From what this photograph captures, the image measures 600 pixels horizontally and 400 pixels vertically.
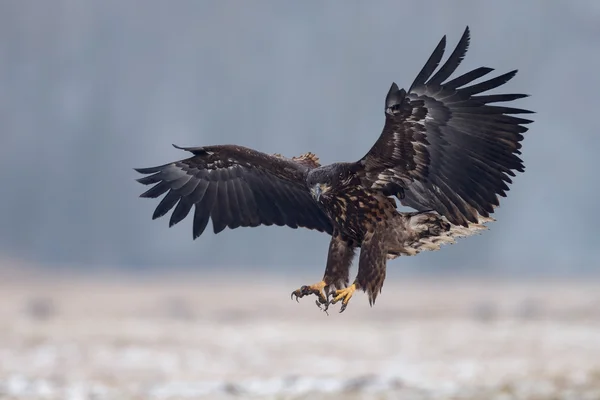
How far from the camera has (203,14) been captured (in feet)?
322

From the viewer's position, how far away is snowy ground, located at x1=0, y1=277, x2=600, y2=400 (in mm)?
20734

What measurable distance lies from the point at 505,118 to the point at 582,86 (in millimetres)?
82427

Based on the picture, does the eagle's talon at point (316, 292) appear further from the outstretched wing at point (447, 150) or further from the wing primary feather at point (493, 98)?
the wing primary feather at point (493, 98)

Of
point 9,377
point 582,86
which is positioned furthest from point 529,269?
point 9,377

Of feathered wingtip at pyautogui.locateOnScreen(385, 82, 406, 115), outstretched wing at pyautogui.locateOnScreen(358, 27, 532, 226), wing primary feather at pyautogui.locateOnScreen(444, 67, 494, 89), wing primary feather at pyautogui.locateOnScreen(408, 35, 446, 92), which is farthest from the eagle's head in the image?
wing primary feather at pyautogui.locateOnScreen(444, 67, 494, 89)

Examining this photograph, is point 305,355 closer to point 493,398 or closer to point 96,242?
point 493,398

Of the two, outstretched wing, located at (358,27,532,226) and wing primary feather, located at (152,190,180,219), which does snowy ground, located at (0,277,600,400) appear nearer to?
wing primary feather, located at (152,190,180,219)

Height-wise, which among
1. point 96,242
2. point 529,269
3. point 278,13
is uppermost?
point 278,13

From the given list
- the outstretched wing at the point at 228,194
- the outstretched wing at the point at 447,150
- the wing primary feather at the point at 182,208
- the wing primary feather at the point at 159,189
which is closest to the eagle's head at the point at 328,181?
the outstretched wing at the point at 447,150

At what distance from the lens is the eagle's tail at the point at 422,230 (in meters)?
8.34

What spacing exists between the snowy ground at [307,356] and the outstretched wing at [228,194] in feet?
33.5

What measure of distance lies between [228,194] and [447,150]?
8.12ft

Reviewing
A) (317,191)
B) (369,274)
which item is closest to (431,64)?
(317,191)

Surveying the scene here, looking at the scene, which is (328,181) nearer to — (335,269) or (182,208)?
(335,269)
